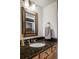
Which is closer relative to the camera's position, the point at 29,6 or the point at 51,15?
the point at 29,6

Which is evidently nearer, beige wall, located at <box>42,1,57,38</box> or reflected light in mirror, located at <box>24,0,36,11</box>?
reflected light in mirror, located at <box>24,0,36,11</box>

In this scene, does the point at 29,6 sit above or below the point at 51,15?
above

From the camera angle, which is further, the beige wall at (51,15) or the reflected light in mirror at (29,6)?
the beige wall at (51,15)
